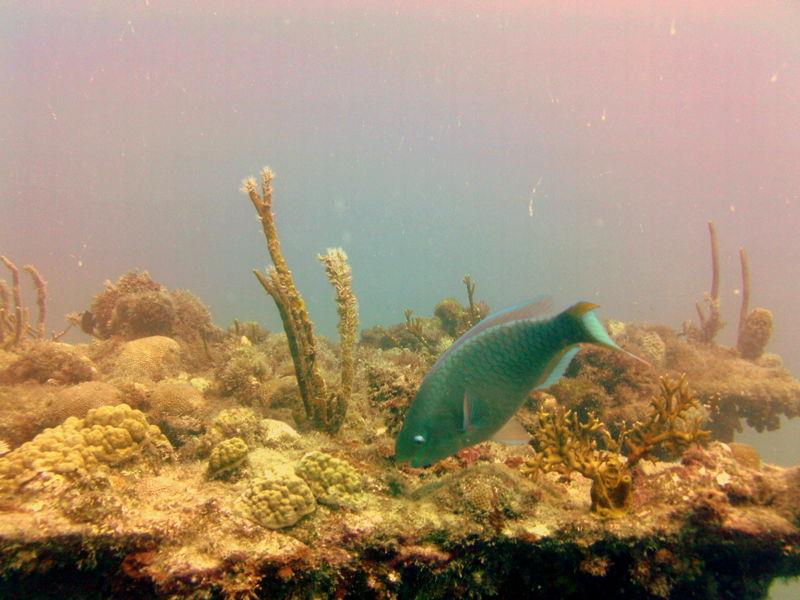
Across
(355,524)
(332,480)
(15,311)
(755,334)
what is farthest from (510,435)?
(755,334)

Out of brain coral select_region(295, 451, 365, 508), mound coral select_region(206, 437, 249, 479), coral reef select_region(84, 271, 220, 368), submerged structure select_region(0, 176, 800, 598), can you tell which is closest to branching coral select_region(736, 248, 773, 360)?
submerged structure select_region(0, 176, 800, 598)

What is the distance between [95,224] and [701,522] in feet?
506

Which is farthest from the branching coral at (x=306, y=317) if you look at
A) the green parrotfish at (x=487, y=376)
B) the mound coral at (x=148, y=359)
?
the mound coral at (x=148, y=359)

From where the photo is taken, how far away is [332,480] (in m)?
3.12

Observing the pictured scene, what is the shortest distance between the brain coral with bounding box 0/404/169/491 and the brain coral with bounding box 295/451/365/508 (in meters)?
1.64

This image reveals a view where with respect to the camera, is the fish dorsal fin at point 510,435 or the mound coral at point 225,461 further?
the mound coral at point 225,461

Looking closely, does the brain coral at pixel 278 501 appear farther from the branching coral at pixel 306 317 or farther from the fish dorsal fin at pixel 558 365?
the fish dorsal fin at pixel 558 365

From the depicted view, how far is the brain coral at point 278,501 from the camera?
106 inches

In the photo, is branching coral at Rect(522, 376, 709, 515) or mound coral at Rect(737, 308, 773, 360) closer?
branching coral at Rect(522, 376, 709, 515)

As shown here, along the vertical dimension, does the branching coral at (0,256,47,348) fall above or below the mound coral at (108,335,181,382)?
above

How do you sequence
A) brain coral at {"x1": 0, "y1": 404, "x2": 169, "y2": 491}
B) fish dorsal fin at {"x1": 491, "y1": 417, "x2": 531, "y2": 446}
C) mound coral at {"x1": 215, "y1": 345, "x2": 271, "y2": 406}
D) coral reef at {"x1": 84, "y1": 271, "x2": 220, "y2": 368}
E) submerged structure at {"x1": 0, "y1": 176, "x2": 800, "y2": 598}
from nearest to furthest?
1. submerged structure at {"x1": 0, "y1": 176, "x2": 800, "y2": 598}
2. fish dorsal fin at {"x1": 491, "y1": 417, "x2": 531, "y2": 446}
3. brain coral at {"x1": 0, "y1": 404, "x2": 169, "y2": 491}
4. mound coral at {"x1": 215, "y1": 345, "x2": 271, "y2": 406}
5. coral reef at {"x1": 84, "y1": 271, "x2": 220, "y2": 368}

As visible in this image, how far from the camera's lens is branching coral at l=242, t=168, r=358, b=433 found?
4461 mm

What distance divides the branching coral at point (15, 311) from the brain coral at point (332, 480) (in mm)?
9015

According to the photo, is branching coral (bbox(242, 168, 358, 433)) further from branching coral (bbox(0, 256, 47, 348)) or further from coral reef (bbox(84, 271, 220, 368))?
branching coral (bbox(0, 256, 47, 348))
